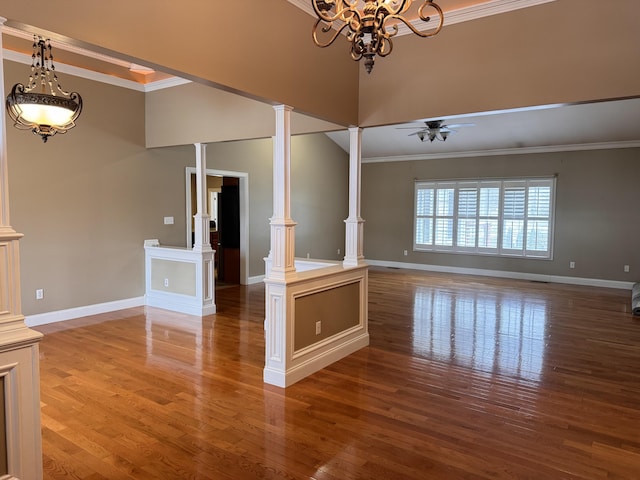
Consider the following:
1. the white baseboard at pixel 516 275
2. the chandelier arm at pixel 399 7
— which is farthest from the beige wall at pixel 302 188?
the chandelier arm at pixel 399 7

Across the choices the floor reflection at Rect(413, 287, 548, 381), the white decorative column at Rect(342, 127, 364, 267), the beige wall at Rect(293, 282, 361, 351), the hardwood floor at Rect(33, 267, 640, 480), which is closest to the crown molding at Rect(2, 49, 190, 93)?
the white decorative column at Rect(342, 127, 364, 267)

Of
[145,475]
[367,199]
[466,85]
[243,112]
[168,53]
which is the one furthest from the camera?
[367,199]

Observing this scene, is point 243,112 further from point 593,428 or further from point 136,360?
point 593,428

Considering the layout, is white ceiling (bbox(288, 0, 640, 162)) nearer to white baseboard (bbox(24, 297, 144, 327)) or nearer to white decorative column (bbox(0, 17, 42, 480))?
white baseboard (bbox(24, 297, 144, 327))

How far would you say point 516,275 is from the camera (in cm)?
894

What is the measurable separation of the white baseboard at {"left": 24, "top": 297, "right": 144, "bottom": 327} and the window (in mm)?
6529

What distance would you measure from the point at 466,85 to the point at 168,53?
8.17 ft

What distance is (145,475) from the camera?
229 cm

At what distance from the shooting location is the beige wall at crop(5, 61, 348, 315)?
4.94m

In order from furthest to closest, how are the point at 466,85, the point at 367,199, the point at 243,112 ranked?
the point at 367,199, the point at 243,112, the point at 466,85

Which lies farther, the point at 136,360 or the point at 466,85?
the point at 136,360

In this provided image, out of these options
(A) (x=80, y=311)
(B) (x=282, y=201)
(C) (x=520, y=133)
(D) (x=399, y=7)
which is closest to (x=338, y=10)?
(D) (x=399, y=7)

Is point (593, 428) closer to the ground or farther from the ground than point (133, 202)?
closer to the ground

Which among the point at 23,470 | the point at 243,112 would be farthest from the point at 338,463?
the point at 243,112
